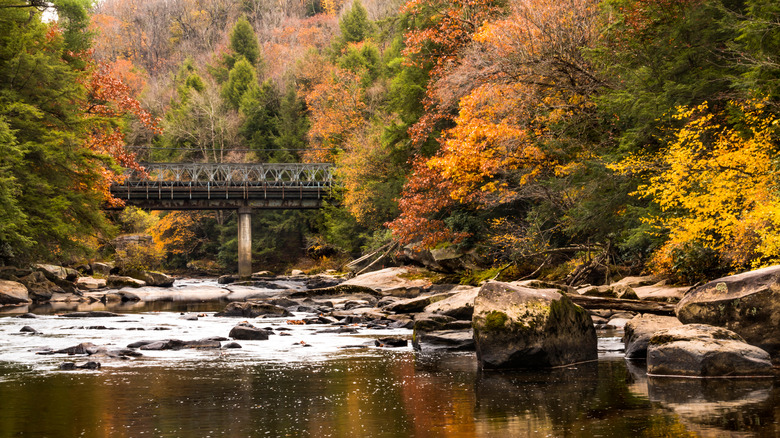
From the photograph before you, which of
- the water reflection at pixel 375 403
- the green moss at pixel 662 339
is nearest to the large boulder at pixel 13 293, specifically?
the water reflection at pixel 375 403

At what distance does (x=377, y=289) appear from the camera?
84.6 ft

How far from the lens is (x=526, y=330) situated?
1041cm

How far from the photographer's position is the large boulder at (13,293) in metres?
24.4

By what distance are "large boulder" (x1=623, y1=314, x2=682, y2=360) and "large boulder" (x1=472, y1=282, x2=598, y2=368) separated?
829 millimetres

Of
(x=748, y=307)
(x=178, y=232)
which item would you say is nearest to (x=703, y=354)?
(x=748, y=307)

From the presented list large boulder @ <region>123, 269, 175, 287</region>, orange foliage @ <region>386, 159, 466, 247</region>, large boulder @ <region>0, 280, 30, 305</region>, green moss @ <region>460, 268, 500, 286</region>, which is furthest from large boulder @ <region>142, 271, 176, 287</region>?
→ green moss @ <region>460, 268, 500, 286</region>

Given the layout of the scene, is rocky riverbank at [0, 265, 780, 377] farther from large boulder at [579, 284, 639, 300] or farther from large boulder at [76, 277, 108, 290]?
large boulder at [76, 277, 108, 290]

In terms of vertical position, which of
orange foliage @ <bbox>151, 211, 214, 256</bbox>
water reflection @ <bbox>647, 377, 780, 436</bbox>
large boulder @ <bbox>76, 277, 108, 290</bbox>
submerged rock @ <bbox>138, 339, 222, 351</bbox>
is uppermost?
orange foliage @ <bbox>151, 211, 214, 256</bbox>

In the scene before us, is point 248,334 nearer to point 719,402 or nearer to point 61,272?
point 719,402

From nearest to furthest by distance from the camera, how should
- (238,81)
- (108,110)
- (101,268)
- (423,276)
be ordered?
(423,276)
(108,110)
(101,268)
(238,81)

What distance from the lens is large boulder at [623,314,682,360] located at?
36.6ft

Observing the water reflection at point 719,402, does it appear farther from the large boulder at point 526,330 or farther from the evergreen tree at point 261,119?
the evergreen tree at point 261,119

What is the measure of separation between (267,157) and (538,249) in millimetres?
45574

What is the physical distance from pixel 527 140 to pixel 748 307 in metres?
12.5
